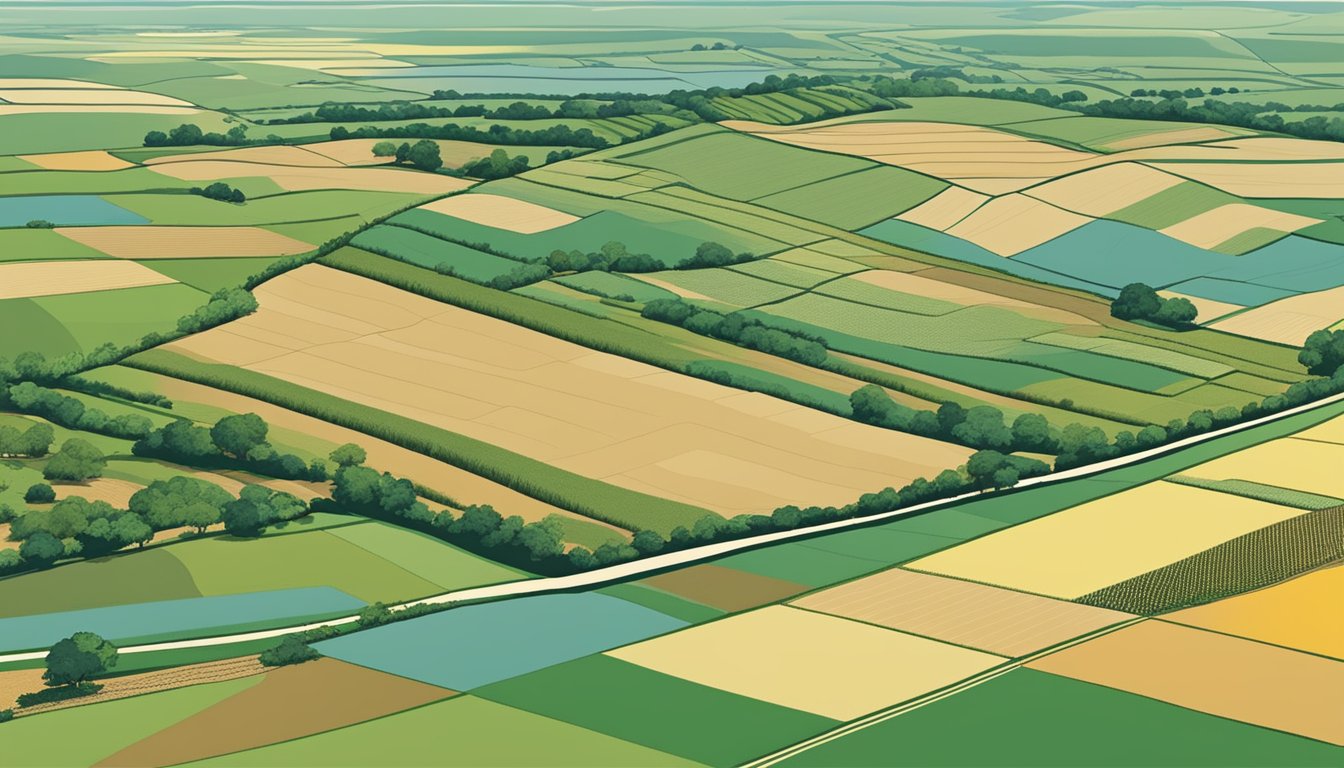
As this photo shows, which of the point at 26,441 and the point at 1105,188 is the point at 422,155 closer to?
the point at 1105,188

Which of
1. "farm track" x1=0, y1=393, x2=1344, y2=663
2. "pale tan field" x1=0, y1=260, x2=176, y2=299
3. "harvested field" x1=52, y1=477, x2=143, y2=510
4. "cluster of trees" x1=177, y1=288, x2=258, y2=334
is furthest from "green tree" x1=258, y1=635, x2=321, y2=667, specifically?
"pale tan field" x1=0, y1=260, x2=176, y2=299

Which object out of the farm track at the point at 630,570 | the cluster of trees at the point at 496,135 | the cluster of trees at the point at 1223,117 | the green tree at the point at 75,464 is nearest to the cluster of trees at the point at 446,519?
the farm track at the point at 630,570

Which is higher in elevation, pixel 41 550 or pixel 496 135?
pixel 496 135

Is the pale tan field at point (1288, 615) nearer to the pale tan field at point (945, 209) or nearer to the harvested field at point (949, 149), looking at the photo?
the pale tan field at point (945, 209)

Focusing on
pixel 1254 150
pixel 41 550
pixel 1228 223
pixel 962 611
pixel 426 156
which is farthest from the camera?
pixel 1254 150

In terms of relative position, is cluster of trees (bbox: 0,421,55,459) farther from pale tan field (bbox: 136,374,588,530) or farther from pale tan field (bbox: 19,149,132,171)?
pale tan field (bbox: 19,149,132,171)

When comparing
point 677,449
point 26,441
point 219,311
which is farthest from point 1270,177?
point 26,441

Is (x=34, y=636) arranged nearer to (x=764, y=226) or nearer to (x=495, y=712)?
(x=495, y=712)

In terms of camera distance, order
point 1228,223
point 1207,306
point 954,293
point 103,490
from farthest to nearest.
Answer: point 1228,223
point 954,293
point 1207,306
point 103,490

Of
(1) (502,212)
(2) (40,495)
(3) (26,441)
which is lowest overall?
(2) (40,495)
